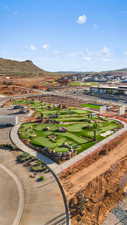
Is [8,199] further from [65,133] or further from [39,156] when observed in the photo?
[65,133]

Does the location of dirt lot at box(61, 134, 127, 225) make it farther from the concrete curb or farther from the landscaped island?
the landscaped island

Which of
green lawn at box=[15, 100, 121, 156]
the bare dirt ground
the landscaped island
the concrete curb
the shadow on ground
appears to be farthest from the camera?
green lawn at box=[15, 100, 121, 156]

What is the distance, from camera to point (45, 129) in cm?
4050

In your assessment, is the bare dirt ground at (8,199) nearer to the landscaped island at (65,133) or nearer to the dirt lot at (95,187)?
the dirt lot at (95,187)

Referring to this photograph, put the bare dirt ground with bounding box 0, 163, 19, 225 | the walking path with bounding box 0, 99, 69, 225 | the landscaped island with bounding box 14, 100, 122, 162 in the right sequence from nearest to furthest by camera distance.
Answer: the walking path with bounding box 0, 99, 69, 225
the bare dirt ground with bounding box 0, 163, 19, 225
the landscaped island with bounding box 14, 100, 122, 162

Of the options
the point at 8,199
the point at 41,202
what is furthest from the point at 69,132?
the point at 8,199

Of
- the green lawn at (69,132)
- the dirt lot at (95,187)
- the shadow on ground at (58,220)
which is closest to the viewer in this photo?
the shadow on ground at (58,220)

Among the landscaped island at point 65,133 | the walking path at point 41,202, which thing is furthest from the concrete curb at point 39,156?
the landscaped island at point 65,133

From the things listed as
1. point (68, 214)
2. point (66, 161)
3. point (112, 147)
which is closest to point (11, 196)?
point (68, 214)

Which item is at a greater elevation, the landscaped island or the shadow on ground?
the landscaped island

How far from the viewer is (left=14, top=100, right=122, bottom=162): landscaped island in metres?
31.1

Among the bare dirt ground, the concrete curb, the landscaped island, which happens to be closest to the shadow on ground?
the concrete curb

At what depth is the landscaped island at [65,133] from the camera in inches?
1225

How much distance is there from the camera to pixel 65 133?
38.9m
